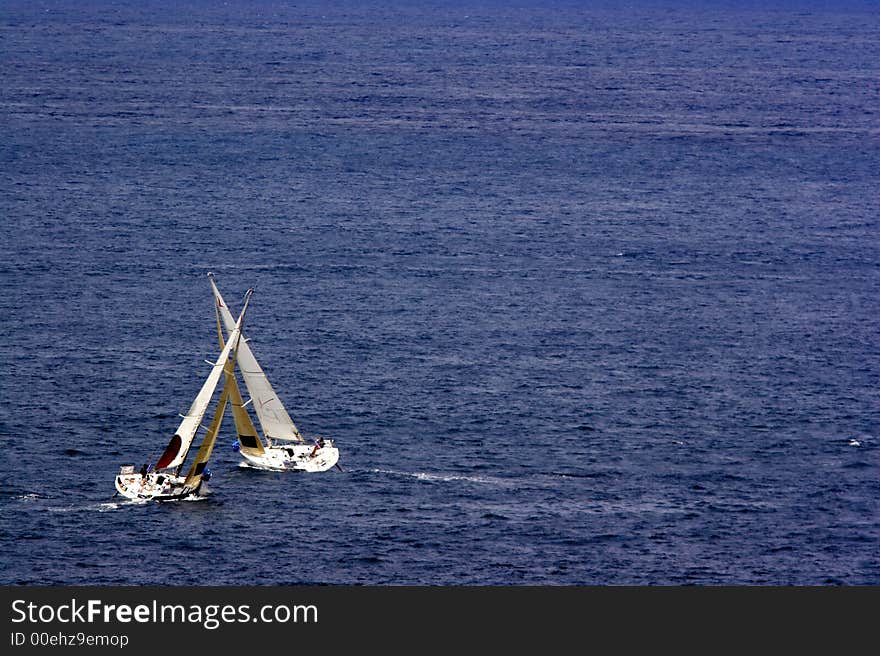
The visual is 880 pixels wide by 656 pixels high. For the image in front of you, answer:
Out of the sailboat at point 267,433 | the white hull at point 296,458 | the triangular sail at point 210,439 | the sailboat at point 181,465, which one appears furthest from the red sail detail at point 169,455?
the white hull at point 296,458

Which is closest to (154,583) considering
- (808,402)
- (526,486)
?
(526,486)

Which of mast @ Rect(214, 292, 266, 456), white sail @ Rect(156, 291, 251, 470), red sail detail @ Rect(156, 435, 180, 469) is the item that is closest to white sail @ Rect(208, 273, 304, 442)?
mast @ Rect(214, 292, 266, 456)

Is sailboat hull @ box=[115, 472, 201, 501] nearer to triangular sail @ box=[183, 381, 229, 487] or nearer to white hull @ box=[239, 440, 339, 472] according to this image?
triangular sail @ box=[183, 381, 229, 487]

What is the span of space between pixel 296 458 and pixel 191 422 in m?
11.0

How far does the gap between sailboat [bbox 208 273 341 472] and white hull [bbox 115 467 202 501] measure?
8485 mm

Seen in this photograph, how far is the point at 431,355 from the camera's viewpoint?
17438cm

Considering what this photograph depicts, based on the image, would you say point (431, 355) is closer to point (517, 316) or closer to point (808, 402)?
point (517, 316)

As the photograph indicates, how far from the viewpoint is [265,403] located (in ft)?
472

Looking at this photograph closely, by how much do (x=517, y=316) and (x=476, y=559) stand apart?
6912cm

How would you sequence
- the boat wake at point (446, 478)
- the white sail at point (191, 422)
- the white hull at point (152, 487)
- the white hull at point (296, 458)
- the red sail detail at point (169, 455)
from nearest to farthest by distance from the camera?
1. the white hull at point (152, 487)
2. the red sail detail at point (169, 455)
3. the white sail at point (191, 422)
4. the boat wake at point (446, 478)
5. the white hull at point (296, 458)

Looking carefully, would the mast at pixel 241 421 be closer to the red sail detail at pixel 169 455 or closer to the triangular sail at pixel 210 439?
the triangular sail at pixel 210 439

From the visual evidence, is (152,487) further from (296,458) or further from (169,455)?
(296,458)

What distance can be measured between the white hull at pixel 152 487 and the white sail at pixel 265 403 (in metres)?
12.1

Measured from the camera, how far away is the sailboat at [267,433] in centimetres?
14025
